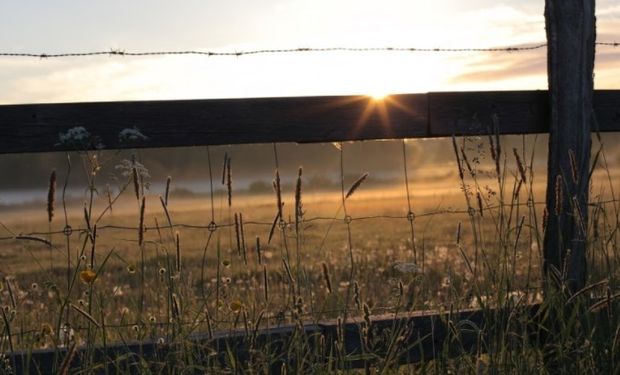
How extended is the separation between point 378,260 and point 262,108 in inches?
232

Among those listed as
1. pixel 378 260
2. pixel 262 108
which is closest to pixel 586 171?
pixel 262 108

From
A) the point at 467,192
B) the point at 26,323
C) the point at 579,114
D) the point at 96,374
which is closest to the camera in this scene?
the point at 96,374

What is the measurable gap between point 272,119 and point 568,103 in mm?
1548

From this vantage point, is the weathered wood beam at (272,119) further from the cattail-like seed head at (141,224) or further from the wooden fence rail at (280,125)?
the cattail-like seed head at (141,224)

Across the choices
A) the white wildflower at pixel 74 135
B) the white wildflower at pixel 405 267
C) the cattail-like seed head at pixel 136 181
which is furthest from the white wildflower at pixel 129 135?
the white wildflower at pixel 405 267

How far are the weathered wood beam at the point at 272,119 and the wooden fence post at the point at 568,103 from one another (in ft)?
0.35

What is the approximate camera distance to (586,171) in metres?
4.50

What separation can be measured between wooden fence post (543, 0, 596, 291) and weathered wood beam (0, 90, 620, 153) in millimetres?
107

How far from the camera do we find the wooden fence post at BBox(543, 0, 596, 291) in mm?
4348

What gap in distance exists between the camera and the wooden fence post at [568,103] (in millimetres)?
4348

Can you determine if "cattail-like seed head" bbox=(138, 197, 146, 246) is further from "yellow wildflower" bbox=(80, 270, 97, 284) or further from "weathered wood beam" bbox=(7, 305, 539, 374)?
"weathered wood beam" bbox=(7, 305, 539, 374)

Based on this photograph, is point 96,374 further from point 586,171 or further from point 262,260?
point 586,171

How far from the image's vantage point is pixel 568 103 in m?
4.34

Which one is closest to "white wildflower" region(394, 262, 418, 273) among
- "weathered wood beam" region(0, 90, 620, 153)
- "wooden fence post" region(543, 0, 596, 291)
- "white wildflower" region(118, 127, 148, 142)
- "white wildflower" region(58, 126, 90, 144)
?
"weathered wood beam" region(0, 90, 620, 153)
